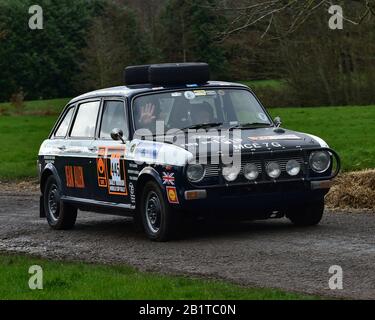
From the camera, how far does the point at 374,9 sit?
1517cm

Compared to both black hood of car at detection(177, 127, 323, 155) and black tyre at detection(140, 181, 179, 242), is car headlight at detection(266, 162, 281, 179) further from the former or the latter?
black tyre at detection(140, 181, 179, 242)

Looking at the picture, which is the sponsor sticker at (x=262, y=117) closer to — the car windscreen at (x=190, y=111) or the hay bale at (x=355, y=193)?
the car windscreen at (x=190, y=111)

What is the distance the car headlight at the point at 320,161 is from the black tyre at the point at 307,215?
0.59m

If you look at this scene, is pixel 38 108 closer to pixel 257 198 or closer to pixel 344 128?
pixel 344 128

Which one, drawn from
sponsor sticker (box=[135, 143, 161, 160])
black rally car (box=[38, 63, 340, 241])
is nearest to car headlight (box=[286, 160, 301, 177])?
black rally car (box=[38, 63, 340, 241])

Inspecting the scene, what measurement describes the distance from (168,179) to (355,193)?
443 cm

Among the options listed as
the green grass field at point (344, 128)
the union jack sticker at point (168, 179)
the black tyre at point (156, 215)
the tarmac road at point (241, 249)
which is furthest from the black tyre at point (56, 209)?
the green grass field at point (344, 128)

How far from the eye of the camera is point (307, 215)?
41.7ft

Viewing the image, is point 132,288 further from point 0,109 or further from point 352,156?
point 0,109

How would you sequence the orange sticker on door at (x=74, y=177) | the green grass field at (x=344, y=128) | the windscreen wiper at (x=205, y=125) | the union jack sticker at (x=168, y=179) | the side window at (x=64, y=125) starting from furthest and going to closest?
the green grass field at (x=344, y=128)
the side window at (x=64, y=125)
the orange sticker on door at (x=74, y=177)
the windscreen wiper at (x=205, y=125)
the union jack sticker at (x=168, y=179)

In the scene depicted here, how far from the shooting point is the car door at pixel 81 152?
1338cm

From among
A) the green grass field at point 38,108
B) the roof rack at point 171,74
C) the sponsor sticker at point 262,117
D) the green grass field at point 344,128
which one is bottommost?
the green grass field at point 38,108

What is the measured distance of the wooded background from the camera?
143 feet
